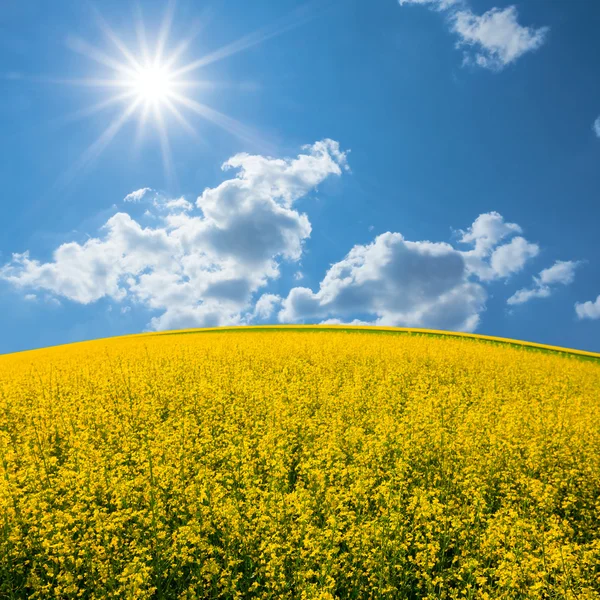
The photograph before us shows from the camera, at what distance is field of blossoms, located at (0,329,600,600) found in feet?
16.4

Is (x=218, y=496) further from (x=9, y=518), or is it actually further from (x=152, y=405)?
(x=152, y=405)

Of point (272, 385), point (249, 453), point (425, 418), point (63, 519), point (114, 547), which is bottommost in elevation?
point (114, 547)

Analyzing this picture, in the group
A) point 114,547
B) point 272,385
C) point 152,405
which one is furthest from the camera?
point 272,385

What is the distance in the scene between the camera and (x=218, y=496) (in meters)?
5.77

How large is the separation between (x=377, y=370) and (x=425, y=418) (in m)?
6.15

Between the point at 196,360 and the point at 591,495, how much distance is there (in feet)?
40.6

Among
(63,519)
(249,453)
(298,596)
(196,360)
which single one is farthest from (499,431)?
(196,360)

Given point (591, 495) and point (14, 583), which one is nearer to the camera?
point (14, 583)

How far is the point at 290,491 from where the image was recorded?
7.09 metres

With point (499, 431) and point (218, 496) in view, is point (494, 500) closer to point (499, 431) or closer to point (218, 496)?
point (499, 431)

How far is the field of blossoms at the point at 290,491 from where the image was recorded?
5.01m

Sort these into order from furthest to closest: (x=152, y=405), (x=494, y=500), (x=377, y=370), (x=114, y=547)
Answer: (x=377, y=370) < (x=152, y=405) < (x=494, y=500) < (x=114, y=547)

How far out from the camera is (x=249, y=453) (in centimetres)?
738

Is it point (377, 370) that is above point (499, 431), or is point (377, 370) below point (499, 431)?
above
